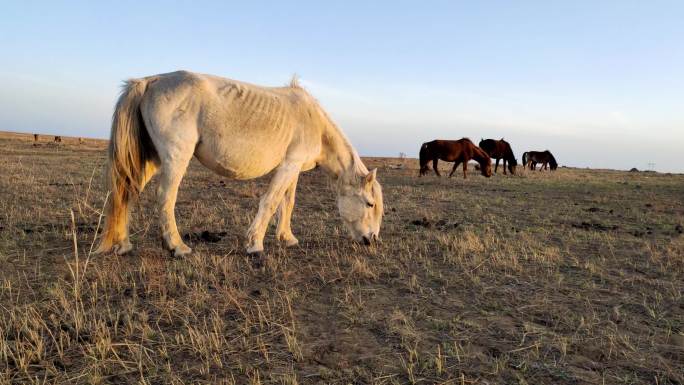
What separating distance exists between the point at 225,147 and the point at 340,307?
8.79 feet

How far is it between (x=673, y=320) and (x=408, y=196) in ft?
30.8

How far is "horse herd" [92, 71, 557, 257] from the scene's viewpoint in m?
5.31

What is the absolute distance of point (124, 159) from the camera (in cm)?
534

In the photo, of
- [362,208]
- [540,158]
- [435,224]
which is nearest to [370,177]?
[362,208]

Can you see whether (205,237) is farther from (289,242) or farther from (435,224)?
(435,224)

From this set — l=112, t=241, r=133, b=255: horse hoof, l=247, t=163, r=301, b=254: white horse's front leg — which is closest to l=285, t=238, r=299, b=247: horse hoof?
l=247, t=163, r=301, b=254: white horse's front leg

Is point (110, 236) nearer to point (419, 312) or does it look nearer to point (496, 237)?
point (419, 312)

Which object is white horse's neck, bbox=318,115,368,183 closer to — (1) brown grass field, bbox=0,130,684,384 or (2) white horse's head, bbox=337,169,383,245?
(2) white horse's head, bbox=337,169,383,245

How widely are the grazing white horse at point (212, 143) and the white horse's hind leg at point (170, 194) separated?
0.01 meters

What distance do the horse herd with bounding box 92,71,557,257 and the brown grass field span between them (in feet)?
1.67

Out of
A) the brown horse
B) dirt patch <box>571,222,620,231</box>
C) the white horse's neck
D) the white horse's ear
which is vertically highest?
the brown horse

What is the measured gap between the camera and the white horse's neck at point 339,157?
6695 mm

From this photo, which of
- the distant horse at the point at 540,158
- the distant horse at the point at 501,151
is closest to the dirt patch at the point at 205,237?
the distant horse at the point at 501,151

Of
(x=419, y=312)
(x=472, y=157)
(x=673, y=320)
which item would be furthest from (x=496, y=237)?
(x=472, y=157)
